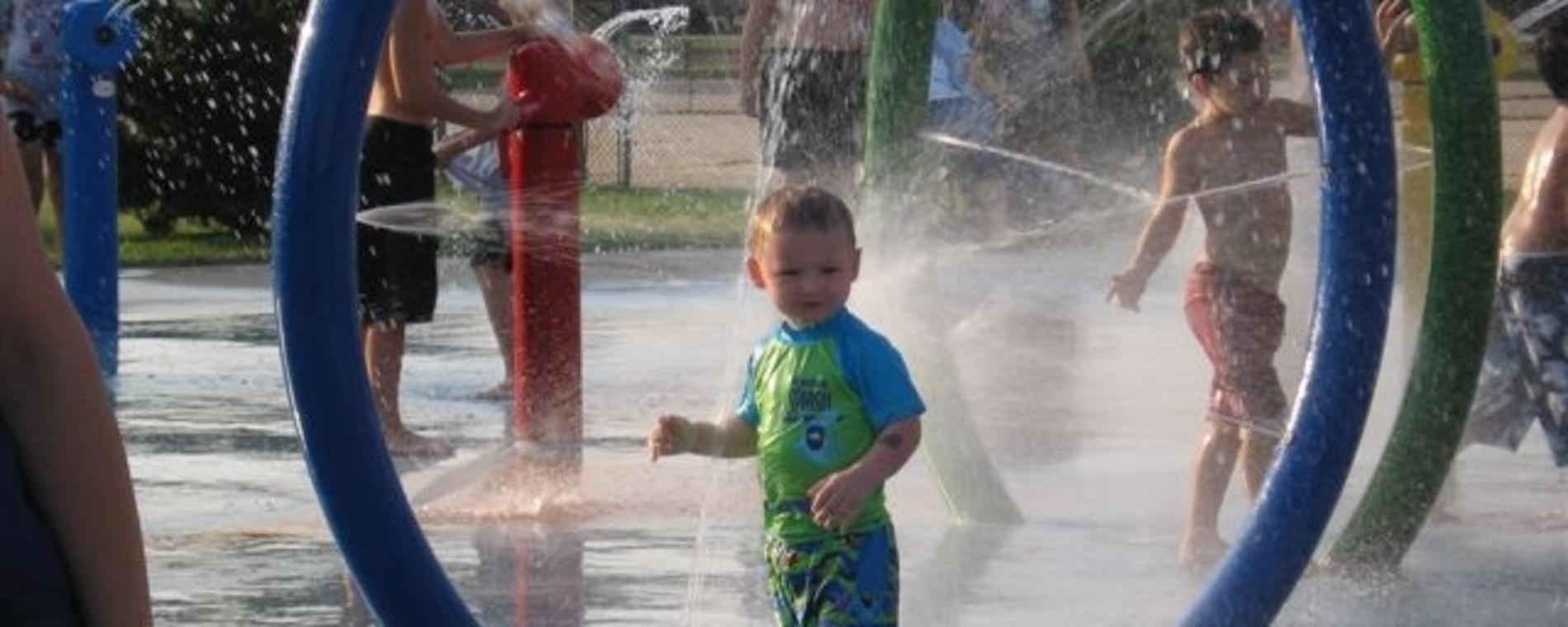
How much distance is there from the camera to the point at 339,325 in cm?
500

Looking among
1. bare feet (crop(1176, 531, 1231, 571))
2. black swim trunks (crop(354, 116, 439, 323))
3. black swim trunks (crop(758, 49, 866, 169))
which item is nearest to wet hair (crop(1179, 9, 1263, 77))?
bare feet (crop(1176, 531, 1231, 571))

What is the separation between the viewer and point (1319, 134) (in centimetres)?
541

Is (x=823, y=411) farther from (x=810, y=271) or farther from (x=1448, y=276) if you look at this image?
(x=1448, y=276)

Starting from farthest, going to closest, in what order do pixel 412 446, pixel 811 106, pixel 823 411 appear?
pixel 412 446, pixel 811 106, pixel 823 411

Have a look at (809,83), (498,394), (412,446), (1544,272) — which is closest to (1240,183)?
(1544,272)

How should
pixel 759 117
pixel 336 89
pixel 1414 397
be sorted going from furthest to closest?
pixel 759 117, pixel 1414 397, pixel 336 89

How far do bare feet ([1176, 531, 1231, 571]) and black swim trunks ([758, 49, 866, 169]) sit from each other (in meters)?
1.64

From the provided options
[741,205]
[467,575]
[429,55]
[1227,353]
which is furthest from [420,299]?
[741,205]

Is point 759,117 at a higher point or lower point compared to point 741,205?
higher

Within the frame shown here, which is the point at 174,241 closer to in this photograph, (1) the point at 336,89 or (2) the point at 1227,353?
(2) the point at 1227,353

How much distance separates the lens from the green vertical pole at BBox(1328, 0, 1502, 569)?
247 inches

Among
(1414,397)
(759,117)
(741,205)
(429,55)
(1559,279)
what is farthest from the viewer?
(741,205)

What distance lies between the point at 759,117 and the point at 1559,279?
2205 millimetres

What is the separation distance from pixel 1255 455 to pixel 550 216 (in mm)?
2282
